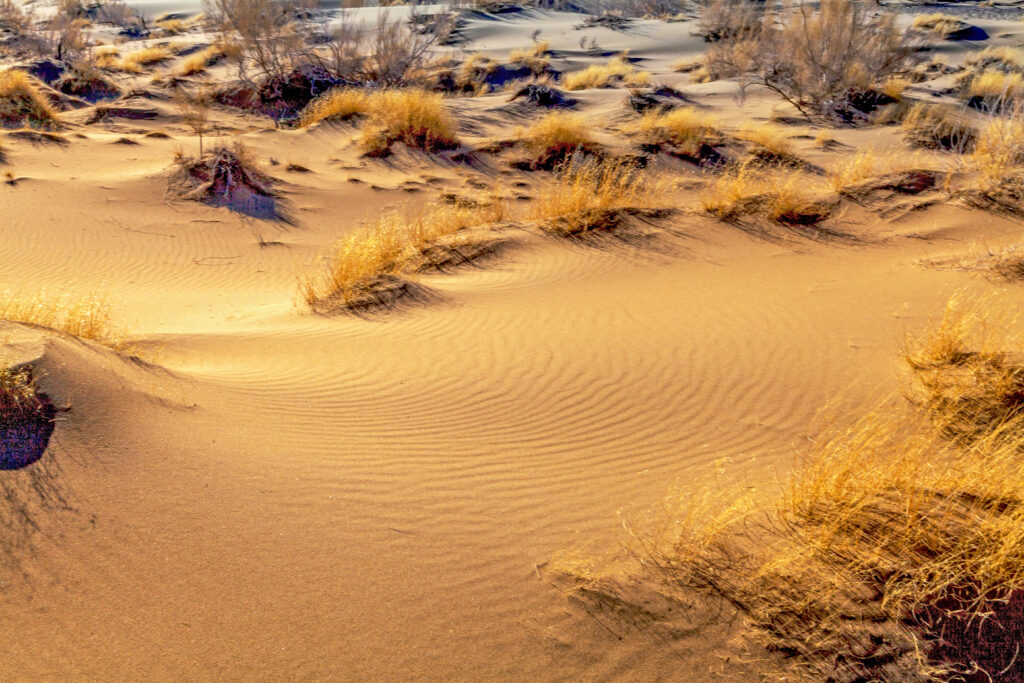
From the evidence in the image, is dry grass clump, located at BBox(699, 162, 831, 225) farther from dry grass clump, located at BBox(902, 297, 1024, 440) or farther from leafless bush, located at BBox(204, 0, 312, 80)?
leafless bush, located at BBox(204, 0, 312, 80)

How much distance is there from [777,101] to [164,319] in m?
17.7

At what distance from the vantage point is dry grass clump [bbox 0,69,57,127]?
16.0 metres

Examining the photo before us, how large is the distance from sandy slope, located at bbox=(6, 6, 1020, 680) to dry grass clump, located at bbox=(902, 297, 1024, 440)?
0.88ft

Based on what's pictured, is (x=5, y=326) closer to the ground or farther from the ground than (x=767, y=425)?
farther from the ground

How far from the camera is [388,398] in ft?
16.4

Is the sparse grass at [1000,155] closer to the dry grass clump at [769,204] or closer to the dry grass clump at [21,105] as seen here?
the dry grass clump at [769,204]

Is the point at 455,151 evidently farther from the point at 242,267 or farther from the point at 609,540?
the point at 609,540

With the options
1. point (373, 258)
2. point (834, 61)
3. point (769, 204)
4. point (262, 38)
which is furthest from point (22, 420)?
point (262, 38)

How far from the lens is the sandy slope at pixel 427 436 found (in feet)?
9.18

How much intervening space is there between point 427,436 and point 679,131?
1262cm

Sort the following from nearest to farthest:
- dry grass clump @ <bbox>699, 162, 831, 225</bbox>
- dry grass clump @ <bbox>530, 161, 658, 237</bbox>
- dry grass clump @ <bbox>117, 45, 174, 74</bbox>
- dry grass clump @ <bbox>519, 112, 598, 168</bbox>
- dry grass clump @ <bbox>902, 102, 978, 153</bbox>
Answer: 1. dry grass clump @ <bbox>530, 161, 658, 237</bbox>
2. dry grass clump @ <bbox>699, 162, 831, 225</bbox>
3. dry grass clump @ <bbox>519, 112, 598, 168</bbox>
4. dry grass clump @ <bbox>902, 102, 978, 153</bbox>
5. dry grass clump @ <bbox>117, 45, 174, 74</bbox>

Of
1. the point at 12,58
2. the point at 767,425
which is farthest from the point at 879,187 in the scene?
the point at 12,58

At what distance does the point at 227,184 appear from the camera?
39.8 feet

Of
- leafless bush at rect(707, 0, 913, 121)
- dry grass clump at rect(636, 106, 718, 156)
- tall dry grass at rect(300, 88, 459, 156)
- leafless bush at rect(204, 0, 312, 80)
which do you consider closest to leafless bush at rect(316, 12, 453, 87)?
leafless bush at rect(204, 0, 312, 80)
